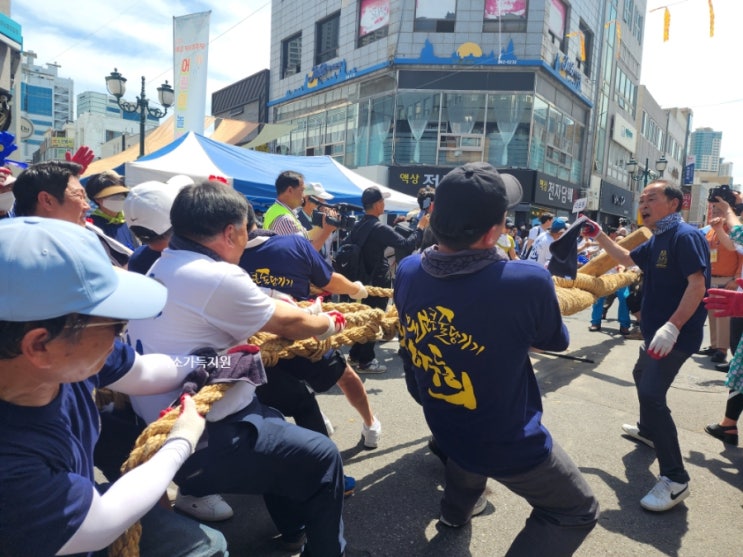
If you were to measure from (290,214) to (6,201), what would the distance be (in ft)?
7.35

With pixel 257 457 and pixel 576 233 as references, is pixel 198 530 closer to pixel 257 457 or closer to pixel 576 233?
pixel 257 457

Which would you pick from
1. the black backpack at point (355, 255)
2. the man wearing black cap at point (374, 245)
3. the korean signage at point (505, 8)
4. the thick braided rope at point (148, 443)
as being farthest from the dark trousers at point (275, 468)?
the korean signage at point (505, 8)

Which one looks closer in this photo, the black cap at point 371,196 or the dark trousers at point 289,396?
the dark trousers at point 289,396

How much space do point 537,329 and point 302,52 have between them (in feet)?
82.6

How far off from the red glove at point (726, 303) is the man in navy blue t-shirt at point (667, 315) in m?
0.10

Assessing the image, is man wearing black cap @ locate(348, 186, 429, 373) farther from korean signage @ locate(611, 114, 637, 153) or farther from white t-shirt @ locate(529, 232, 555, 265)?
korean signage @ locate(611, 114, 637, 153)

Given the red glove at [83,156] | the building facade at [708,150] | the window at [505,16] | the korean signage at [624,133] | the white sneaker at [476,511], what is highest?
the building facade at [708,150]

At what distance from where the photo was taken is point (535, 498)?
1759 millimetres

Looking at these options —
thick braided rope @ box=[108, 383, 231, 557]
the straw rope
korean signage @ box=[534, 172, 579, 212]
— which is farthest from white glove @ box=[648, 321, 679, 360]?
korean signage @ box=[534, 172, 579, 212]

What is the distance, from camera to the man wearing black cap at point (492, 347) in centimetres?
162

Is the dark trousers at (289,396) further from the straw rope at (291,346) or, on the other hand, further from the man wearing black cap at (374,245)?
the man wearing black cap at (374,245)

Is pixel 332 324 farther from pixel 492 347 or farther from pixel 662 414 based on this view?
pixel 662 414

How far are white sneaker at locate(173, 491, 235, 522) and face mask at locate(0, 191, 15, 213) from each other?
2.43 metres

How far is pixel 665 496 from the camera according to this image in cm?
264
